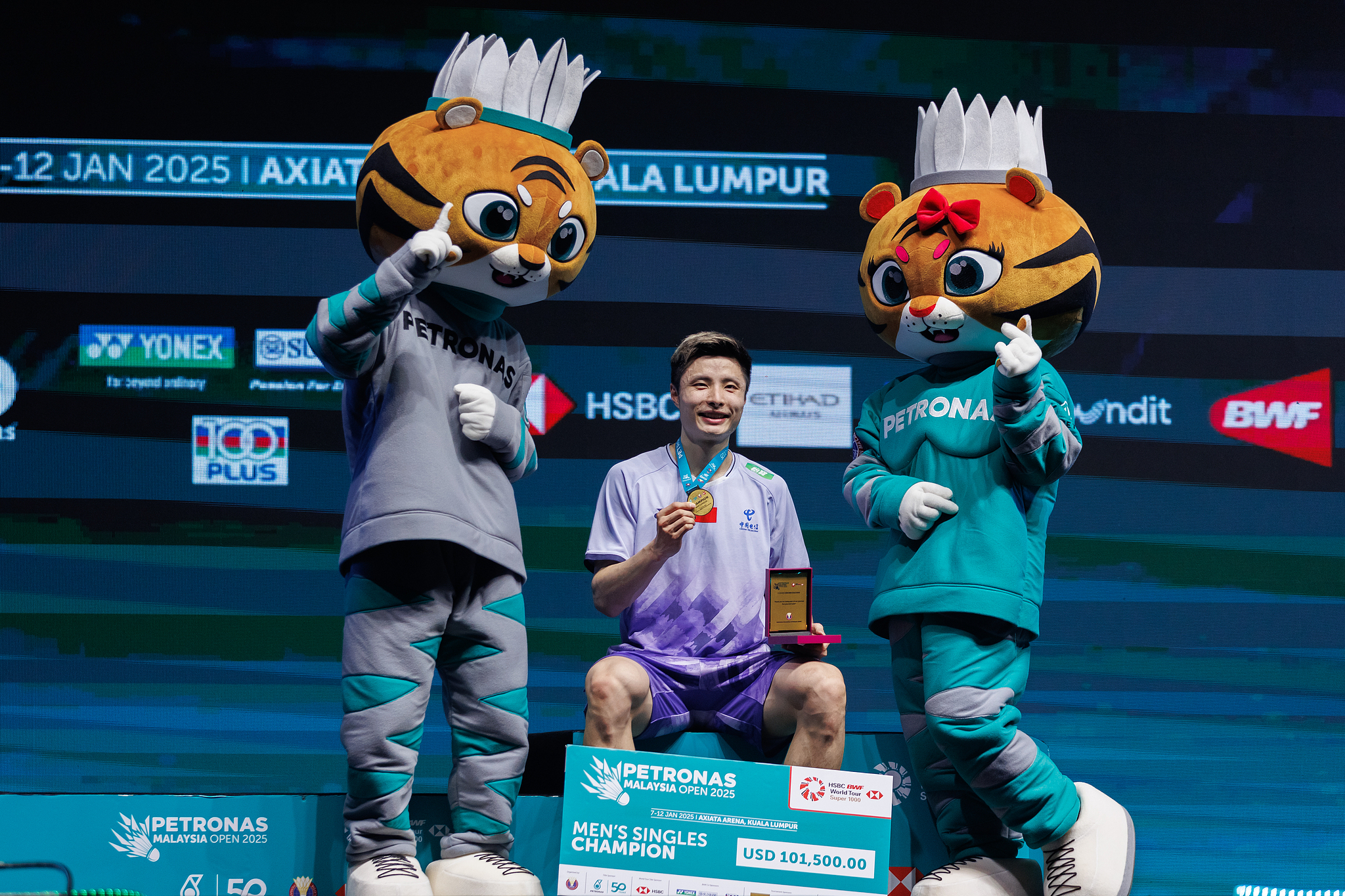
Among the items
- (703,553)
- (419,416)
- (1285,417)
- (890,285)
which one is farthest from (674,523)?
(1285,417)

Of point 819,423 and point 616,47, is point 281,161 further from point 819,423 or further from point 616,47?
point 819,423

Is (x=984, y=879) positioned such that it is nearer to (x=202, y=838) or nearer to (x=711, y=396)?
(x=711, y=396)

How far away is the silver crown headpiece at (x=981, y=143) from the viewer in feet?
9.37

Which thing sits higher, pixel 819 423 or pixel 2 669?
pixel 819 423

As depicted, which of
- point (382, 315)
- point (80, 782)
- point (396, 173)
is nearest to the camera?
point (382, 315)

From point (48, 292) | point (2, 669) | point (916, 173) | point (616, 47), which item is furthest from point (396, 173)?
→ point (2, 669)

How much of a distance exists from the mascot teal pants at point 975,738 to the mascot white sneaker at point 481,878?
36.7 inches

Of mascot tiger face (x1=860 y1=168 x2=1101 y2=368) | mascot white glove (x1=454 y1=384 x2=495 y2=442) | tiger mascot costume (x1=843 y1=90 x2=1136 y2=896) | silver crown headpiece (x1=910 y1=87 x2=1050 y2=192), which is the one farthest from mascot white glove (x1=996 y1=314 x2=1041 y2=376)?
mascot white glove (x1=454 y1=384 x2=495 y2=442)

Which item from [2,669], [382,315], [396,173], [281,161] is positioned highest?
[281,161]

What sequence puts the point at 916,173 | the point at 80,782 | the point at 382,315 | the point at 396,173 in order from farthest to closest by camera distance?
the point at 80,782 → the point at 916,173 → the point at 396,173 → the point at 382,315

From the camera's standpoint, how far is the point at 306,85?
4047 mm

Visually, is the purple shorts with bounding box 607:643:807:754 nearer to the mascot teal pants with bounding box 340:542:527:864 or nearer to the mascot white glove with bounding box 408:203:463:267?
the mascot teal pants with bounding box 340:542:527:864

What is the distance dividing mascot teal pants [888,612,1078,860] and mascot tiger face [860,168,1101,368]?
664 millimetres

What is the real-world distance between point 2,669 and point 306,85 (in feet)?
7.33
